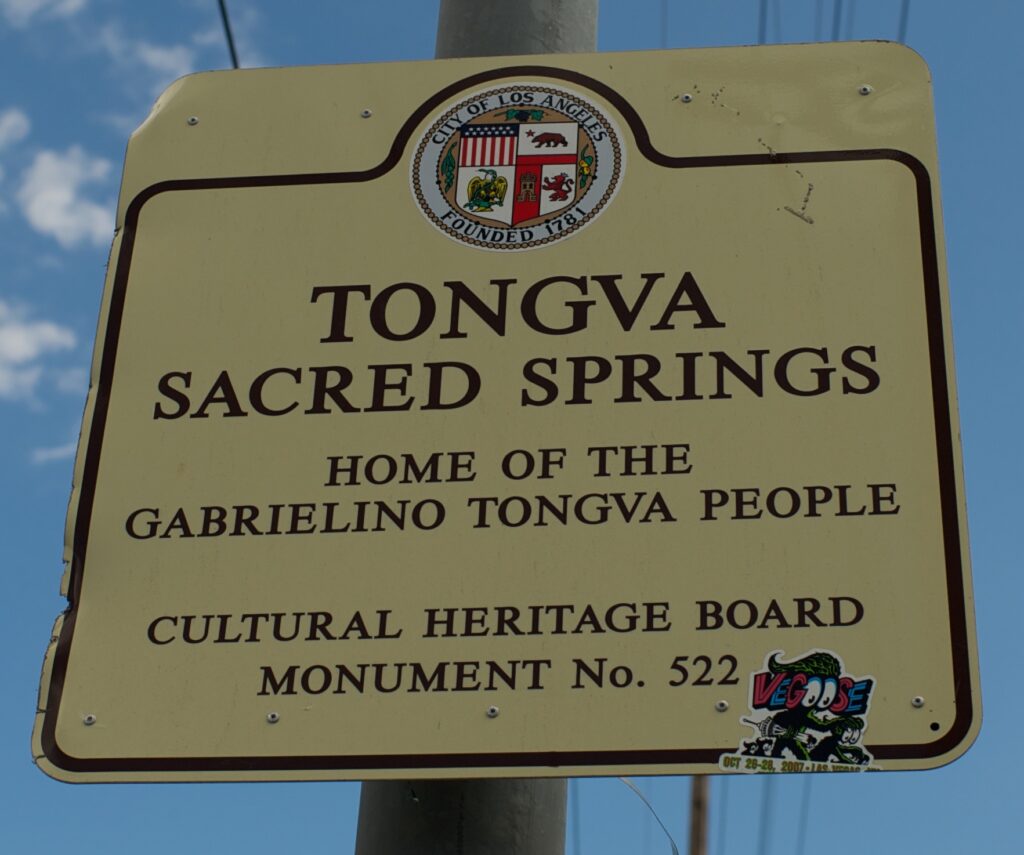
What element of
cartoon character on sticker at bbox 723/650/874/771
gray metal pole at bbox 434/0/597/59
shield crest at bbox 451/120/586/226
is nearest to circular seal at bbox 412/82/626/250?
shield crest at bbox 451/120/586/226

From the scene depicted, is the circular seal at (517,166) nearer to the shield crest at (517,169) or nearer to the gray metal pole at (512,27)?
the shield crest at (517,169)

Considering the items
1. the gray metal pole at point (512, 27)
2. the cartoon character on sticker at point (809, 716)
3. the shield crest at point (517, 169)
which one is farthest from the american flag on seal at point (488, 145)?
the cartoon character on sticker at point (809, 716)

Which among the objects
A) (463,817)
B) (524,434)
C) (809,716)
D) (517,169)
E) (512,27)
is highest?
(512,27)

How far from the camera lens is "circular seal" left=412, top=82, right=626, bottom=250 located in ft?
9.71

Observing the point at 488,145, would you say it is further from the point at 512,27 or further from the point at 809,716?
the point at 809,716

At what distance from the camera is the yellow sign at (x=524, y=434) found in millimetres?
2428

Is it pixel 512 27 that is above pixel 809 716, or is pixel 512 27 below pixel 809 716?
above

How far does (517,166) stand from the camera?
3.05 m

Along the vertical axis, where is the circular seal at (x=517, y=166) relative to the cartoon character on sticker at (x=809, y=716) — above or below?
above

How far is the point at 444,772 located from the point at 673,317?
2.89 ft

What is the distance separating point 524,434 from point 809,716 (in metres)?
0.65

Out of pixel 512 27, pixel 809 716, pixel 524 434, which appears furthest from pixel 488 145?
pixel 809 716

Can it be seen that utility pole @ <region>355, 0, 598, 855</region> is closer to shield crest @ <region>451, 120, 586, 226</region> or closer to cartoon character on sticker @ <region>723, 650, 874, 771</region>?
cartoon character on sticker @ <region>723, 650, 874, 771</region>

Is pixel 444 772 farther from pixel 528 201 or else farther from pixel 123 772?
pixel 528 201
